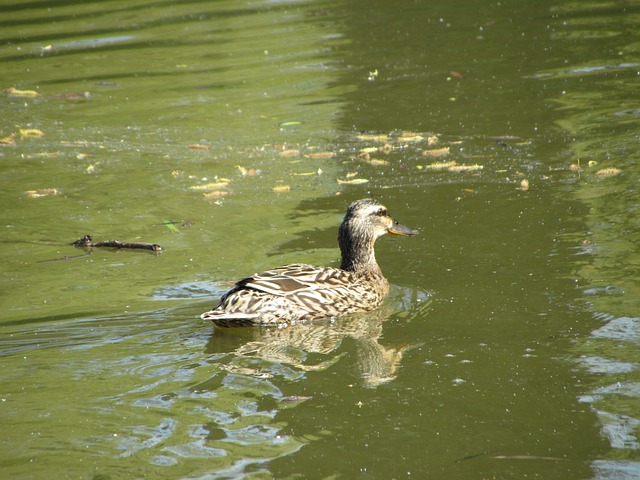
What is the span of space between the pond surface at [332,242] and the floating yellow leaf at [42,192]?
34 millimetres

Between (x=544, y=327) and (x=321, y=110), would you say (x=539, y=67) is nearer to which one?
(x=321, y=110)

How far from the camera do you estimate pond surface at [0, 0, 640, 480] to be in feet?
18.0

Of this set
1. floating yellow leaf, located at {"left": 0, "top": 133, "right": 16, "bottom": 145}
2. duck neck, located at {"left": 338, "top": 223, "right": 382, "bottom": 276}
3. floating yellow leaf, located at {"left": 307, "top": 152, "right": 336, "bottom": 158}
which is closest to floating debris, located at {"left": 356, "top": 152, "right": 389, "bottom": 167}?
floating yellow leaf, located at {"left": 307, "top": 152, "right": 336, "bottom": 158}

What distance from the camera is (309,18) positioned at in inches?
746

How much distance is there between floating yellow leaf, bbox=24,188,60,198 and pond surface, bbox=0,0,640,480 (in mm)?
34

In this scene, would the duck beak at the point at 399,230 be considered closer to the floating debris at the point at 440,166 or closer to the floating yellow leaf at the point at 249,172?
the floating debris at the point at 440,166

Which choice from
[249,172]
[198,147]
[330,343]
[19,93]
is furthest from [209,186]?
[19,93]

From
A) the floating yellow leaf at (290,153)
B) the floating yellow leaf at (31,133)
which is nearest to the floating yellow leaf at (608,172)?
the floating yellow leaf at (290,153)

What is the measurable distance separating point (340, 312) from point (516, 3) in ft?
39.5

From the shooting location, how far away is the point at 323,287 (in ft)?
25.7

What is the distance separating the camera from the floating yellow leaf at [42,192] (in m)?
10.9

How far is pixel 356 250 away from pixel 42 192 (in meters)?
4.29

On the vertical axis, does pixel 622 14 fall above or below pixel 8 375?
above

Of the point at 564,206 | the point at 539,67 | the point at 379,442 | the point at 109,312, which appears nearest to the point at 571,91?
the point at 539,67
